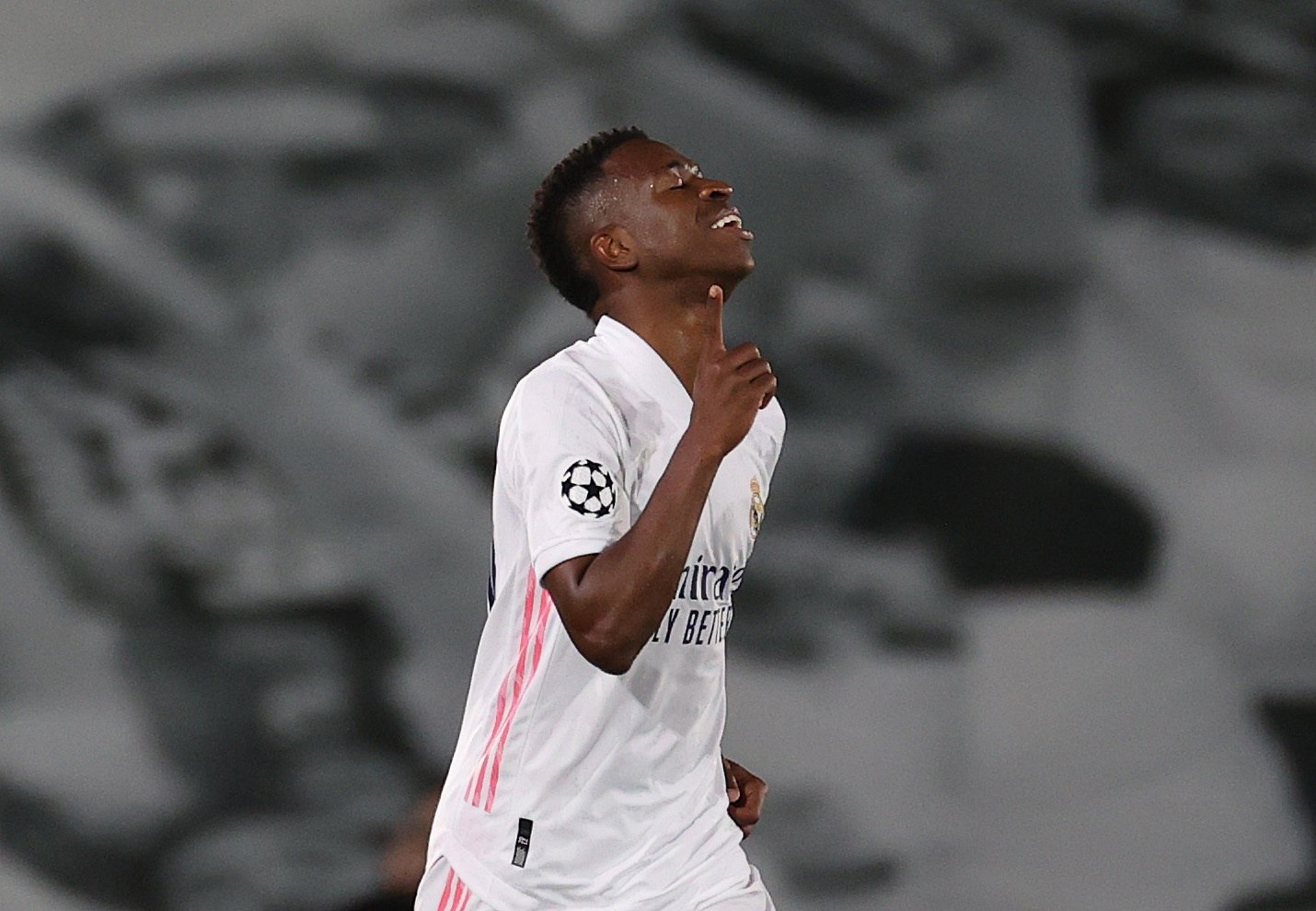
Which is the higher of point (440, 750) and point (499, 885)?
point (440, 750)

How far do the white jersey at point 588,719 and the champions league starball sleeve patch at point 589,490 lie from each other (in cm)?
2

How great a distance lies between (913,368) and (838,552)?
0.56 meters

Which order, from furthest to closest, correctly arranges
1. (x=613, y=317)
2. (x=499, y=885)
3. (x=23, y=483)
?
1. (x=23, y=483)
2. (x=613, y=317)
3. (x=499, y=885)

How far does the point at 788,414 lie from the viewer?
15.6 ft

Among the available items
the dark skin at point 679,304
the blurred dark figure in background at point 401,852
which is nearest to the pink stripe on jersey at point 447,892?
the dark skin at point 679,304

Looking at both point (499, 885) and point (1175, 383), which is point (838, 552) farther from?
point (499, 885)

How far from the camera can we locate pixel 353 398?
4.65m

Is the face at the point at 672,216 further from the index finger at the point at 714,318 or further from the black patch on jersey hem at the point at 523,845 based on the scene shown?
the black patch on jersey hem at the point at 523,845

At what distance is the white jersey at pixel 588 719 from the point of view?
2275 millimetres

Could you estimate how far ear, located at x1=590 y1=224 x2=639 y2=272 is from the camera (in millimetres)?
2533

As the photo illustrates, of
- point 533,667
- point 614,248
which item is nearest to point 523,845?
point 533,667

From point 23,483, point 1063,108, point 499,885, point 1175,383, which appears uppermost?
point 1063,108

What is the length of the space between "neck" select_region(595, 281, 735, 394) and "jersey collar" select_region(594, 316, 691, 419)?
0.02 m

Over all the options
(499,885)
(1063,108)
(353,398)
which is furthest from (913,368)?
(499,885)
